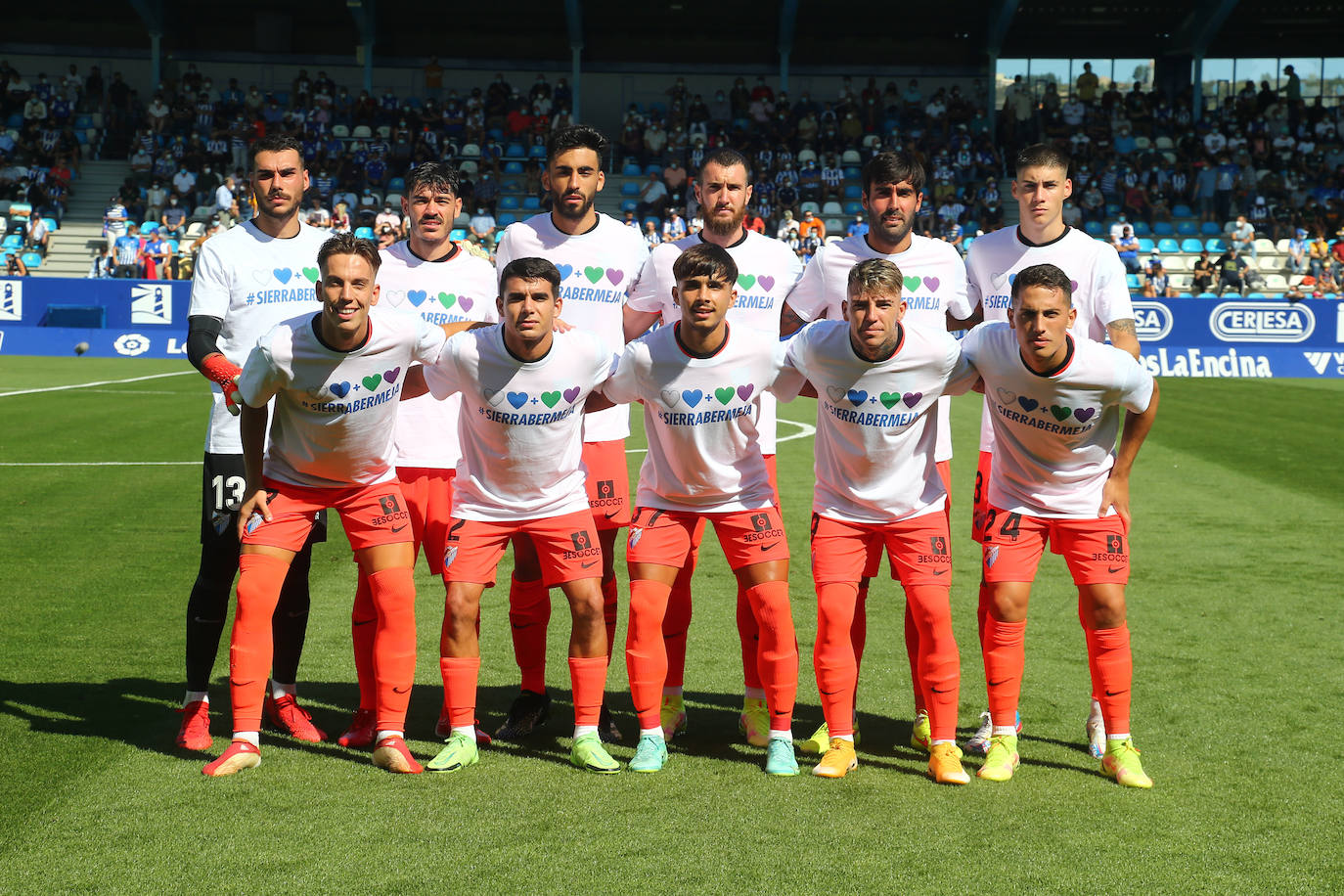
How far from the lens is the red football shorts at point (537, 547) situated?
495 centimetres

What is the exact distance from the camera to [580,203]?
5512 millimetres

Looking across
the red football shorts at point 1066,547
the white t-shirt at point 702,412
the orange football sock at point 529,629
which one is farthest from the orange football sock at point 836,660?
the orange football sock at point 529,629

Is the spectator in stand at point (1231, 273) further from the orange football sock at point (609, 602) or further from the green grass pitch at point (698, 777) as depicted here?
the orange football sock at point (609, 602)

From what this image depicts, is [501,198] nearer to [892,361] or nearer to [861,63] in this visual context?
[861,63]

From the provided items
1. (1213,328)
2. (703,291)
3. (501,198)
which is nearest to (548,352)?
(703,291)

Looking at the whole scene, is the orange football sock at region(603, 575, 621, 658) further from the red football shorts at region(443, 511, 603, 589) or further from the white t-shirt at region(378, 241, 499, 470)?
the white t-shirt at region(378, 241, 499, 470)

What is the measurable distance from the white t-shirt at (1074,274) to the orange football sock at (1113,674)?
3.10 ft

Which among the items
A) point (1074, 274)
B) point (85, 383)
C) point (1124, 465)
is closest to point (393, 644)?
point (1124, 465)

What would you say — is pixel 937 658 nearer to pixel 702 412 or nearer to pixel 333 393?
pixel 702 412

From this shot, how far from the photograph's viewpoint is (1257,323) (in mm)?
25516

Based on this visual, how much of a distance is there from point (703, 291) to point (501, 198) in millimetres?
30259

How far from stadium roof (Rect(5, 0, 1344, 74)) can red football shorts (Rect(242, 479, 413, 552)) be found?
34.2 meters

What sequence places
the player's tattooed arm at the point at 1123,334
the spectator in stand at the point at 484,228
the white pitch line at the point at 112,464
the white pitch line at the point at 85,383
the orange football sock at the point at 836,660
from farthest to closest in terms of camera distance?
the spectator in stand at the point at 484,228, the white pitch line at the point at 85,383, the white pitch line at the point at 112,464, the player's tattooed arm at the point at 1123,334, the orange football sock at the point at 836,660

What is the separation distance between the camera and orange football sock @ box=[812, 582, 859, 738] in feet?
16.0
